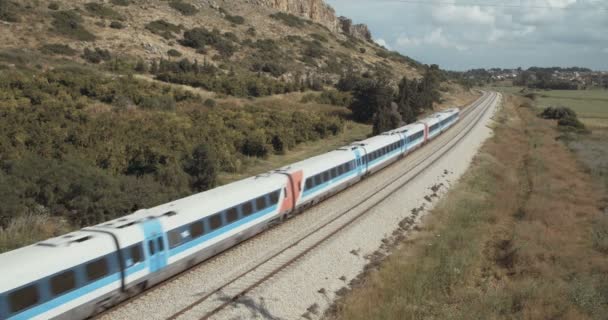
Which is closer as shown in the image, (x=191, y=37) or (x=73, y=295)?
(x=73, y=295)

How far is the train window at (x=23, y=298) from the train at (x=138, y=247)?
21 millimetres

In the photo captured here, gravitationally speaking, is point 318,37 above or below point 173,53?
above

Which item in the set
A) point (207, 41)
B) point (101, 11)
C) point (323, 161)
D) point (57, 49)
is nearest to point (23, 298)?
point (323, 161)

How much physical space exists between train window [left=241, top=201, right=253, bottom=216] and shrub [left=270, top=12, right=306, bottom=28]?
95872 mm

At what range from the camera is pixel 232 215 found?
59.5 feet

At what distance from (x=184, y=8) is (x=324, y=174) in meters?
74.5

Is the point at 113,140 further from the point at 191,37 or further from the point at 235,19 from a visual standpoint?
the point at 235,19

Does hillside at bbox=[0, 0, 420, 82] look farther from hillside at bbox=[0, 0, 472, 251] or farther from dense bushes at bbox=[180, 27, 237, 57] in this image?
hillside at bbox=[0, 0, 472, 251]

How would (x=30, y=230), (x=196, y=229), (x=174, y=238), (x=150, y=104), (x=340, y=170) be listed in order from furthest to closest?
(x=150, y=104)
(x=340, y=170)
(x=30, y=230)
(x=196, y=229)
(x=174, y=238)

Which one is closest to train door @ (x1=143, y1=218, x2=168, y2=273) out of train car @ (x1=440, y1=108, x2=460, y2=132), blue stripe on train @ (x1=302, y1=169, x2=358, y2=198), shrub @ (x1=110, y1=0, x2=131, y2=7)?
blue stripe on train @ (x1=302, y1=169, x2=358, y2=198)

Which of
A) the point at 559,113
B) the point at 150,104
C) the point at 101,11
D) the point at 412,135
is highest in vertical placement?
the point at 101,11

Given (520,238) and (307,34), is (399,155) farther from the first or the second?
(307,34)

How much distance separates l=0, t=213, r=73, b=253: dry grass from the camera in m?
16.9

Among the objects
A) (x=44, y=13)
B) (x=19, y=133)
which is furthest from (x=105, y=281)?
(x=44, y=13)
